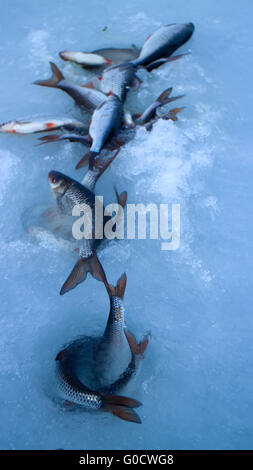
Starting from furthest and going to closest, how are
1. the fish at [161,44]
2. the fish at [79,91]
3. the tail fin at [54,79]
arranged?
the fish at [161,44] < the tail fin at [54,79] < the fish at [79,91]

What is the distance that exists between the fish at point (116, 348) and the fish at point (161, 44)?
212 cm

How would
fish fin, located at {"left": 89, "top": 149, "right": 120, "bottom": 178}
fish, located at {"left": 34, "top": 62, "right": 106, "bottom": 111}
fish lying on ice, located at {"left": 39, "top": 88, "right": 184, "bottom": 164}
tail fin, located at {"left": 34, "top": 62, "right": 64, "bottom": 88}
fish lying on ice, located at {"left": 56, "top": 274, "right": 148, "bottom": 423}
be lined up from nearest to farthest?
fish lying on ice, located at {"left": 56, "top": 274, "right": 148, "bottom": 423}
fish fin, located at {"left": 89, "top": 149, "right": 120, "bottom": 178}
fish lying on ice, located at {"left": 39, "top": 88, "right": 184, "bottom": 164}
fish, located at {"left": 34, "top": 62, "right": 106, "bottom": 111}
tail fin, located at {"left": 34, "top": 62, "right": 64, "bottom": 88}

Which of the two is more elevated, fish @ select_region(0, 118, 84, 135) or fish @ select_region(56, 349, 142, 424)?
fish @ select_region(0, 118, 84, 135)

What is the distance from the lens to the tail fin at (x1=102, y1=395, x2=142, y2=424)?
168 centimetres

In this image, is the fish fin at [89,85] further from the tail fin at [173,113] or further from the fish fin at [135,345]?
the fish fin at [135,345]

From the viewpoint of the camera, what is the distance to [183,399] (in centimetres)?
197

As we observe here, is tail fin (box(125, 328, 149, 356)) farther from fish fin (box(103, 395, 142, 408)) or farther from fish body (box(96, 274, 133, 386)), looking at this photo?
fish fin (box(103, 395, 142, 408))

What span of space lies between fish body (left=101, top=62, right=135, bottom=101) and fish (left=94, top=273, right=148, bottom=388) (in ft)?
5.53

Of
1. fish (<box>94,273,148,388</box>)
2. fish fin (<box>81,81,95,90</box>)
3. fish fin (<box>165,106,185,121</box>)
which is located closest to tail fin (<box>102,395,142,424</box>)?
fish (<box>94,273,148,388</box>)

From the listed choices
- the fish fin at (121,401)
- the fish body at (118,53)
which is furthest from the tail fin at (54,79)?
the fish fin at (121,401)

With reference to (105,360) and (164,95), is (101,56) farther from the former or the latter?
(105,360)

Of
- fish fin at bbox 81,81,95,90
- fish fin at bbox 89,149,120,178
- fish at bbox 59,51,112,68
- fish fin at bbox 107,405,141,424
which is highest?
fish at bbox 59,51,112,68

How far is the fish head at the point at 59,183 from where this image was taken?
7.78 feet
